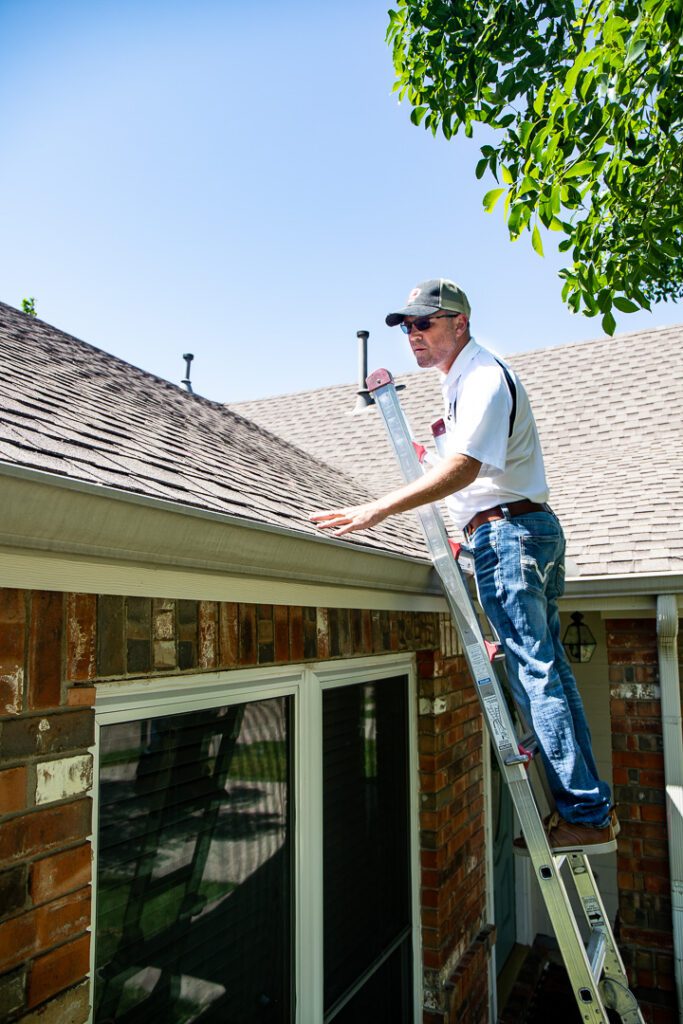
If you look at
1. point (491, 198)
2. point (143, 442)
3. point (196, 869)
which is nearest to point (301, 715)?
point (196, 869)

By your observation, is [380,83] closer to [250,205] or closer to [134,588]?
[250,205]

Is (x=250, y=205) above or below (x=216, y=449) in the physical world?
above

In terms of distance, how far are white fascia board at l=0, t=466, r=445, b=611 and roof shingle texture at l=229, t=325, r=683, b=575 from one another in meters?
2.62

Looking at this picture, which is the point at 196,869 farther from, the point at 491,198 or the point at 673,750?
Result: the point at 673,750

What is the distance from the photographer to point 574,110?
343 centimetres

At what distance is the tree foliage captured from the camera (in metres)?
3.40

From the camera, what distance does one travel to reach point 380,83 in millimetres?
6012

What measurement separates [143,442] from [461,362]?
4.09 ft

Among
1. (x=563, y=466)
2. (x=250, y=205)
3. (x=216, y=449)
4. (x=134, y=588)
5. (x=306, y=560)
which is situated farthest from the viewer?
(x=250, y=205)

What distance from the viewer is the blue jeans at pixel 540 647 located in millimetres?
2447

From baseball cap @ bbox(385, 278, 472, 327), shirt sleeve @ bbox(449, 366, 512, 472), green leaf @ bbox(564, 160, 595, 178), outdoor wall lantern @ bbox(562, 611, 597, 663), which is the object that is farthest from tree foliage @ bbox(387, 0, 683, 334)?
outdoor wall lantern @ bbox(562, 611, 597, 663)

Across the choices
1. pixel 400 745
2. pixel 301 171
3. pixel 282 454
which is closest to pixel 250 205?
pixel 301 171

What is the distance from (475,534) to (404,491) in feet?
1.61

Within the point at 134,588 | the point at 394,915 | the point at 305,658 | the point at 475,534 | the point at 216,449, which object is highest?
the point at 216,449
